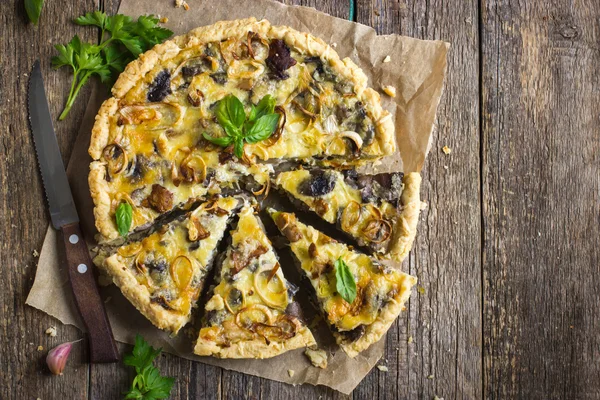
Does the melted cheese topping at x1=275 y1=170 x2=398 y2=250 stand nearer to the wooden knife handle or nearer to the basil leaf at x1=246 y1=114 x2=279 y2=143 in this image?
the basil leaf at x1=246 y1=114 x2=279 y2=143

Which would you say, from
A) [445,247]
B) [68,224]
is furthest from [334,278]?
[68,224]

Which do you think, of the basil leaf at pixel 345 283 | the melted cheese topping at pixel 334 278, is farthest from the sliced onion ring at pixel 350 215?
the basil leaf at pixel 345 283

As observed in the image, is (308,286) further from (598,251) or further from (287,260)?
(598,251)

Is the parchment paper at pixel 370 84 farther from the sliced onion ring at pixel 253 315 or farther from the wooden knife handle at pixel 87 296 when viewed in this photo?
the sliced onion ring at pixel 253 315

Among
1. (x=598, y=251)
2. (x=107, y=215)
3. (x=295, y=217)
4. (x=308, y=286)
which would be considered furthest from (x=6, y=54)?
(x=598, y=251)

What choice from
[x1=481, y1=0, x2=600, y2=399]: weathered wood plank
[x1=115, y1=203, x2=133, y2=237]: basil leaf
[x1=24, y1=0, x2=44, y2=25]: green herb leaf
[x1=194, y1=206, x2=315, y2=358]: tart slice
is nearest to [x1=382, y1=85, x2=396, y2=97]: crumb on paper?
[x1=481, y1=0, x2=600, y2=399]: weathered wood plank

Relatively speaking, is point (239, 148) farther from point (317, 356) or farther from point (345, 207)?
point (317, 356)

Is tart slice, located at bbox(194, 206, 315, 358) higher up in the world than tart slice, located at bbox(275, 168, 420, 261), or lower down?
→ lower down
